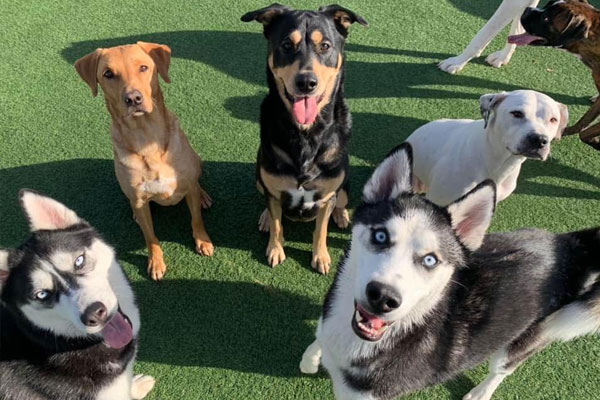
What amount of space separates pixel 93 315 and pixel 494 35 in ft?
15.4

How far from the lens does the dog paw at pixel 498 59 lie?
480 cm

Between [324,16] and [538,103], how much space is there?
63.1 inches

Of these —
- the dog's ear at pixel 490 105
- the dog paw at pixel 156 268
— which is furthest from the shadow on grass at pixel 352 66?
the dog paw at pixel 156 268

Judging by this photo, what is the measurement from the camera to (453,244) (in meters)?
1.95

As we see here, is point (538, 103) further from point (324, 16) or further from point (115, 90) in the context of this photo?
point (115, 90)

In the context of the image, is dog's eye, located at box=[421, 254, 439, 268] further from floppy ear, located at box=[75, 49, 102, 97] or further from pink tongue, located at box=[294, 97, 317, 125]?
floppy ear, located at box=[75, 49, 102, 97]

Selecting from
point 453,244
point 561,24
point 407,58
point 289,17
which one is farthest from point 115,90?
point 561,24

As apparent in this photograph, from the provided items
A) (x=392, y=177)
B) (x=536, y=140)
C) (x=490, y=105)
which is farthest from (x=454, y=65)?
(x=392, y=177)

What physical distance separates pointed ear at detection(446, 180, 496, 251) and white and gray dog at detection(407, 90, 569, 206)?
113 centimetres

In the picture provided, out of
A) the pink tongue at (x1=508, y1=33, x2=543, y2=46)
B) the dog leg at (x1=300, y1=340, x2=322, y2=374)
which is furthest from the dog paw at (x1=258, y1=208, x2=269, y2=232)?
the pink tongue at (x1=508, y1=33, x2=543, y2=46)

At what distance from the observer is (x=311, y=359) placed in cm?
276

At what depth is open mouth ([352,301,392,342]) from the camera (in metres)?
1.91

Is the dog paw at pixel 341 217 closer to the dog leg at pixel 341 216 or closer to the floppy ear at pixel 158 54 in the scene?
the dog leg at pixel 341 216

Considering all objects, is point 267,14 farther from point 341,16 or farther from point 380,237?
point 380,237
